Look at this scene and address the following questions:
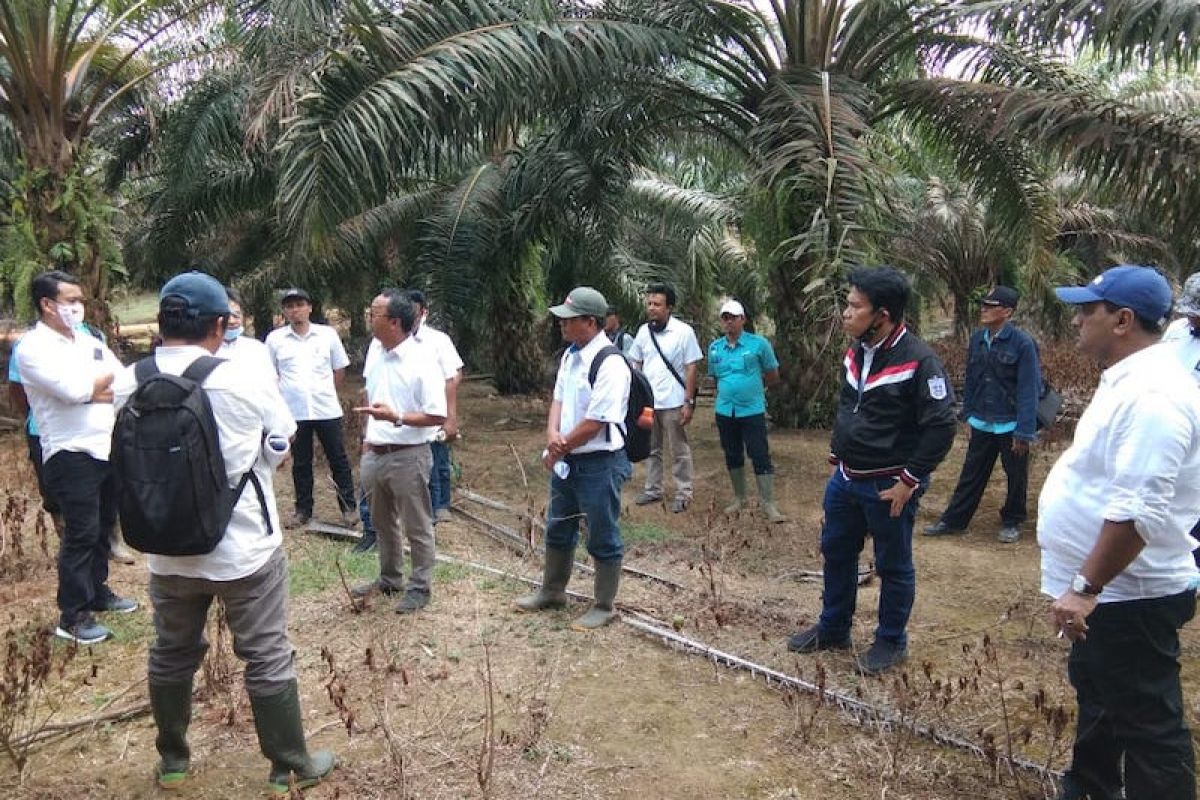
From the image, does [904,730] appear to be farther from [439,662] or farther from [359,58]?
[359,58]

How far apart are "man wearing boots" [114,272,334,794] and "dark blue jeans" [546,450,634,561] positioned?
1642mm

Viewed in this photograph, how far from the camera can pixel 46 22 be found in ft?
25.7

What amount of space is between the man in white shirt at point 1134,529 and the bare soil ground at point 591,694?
51 cm

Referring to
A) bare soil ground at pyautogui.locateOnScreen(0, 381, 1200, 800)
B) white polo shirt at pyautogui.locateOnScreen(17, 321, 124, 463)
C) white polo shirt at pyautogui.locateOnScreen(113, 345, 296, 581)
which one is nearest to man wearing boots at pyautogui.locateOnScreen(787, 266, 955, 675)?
bare soil ground at pyautogui.locateOnScreen(0, 381, 1200, 800)

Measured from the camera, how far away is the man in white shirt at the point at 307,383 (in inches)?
253

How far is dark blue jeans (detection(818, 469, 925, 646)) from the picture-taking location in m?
3.98

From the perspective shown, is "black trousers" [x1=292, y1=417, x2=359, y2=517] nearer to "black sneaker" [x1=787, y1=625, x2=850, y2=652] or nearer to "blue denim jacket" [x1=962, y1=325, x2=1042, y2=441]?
"black sneaker" [x1=787, y1=625, x2=850, y2=652]

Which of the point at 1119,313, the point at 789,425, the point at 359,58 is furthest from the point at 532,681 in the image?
the point at 789,425

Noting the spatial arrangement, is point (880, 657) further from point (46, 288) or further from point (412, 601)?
point (46, 288)

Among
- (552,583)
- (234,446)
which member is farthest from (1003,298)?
(234,446)

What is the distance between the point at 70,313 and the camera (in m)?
4.44

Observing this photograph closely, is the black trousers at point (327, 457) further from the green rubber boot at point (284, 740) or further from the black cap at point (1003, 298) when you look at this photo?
the black cap at point (1003, 298)

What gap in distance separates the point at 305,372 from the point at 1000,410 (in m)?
4.83

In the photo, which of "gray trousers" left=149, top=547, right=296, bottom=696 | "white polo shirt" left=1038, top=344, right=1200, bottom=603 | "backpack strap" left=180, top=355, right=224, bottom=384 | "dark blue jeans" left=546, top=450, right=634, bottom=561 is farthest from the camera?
"dark blue jeans" left=546, top=450, right=634, bottom=561
